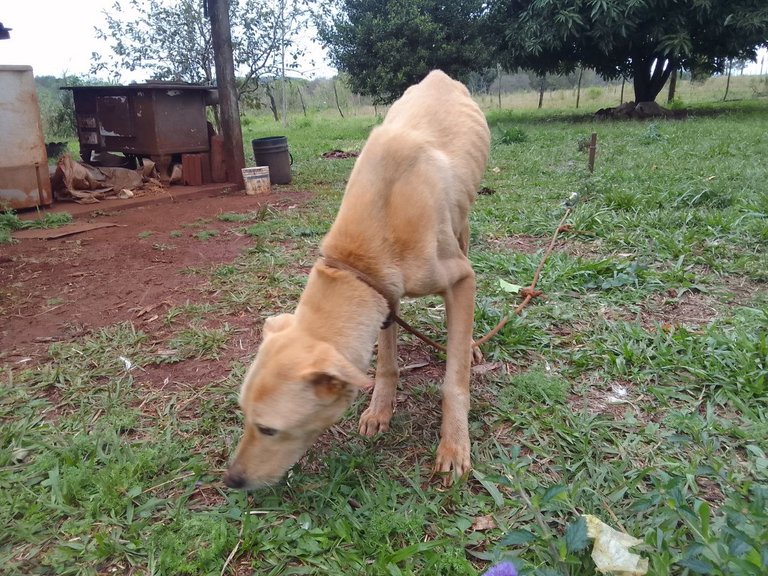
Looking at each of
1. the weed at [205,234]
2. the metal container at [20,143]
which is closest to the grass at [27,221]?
the metal container at [20,143]

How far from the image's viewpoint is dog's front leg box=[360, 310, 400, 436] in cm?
300

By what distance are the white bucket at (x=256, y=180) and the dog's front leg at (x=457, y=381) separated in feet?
23.6

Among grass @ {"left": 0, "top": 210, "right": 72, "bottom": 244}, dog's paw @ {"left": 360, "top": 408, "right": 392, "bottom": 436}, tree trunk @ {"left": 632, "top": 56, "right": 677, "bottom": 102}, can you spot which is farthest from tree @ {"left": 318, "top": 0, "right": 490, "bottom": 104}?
dog's paw @ {"left": 360, "top": 408, "right": 392, "bottom": 436}

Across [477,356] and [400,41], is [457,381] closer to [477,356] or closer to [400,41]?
[477,356]

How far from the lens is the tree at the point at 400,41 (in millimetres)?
20188

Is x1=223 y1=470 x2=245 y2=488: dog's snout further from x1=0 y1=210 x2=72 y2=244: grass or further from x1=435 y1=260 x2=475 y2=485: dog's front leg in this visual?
x1=0 y1=210 x2=72 y2=244: grass

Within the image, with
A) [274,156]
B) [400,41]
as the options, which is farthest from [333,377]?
[400,41]

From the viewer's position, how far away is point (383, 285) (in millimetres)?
2477

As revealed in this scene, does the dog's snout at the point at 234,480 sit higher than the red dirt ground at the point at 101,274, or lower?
lower

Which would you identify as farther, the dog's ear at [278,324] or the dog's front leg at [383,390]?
the dog's front leg at [383,390]

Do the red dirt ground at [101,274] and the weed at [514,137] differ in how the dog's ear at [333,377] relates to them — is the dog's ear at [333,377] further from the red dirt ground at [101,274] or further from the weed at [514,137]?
the weed at [514,137]

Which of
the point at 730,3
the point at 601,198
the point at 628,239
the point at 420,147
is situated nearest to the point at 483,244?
the point at 628,239

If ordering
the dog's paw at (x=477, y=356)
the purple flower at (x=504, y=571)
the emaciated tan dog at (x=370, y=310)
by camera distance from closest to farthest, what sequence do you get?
the purple flower at (x=504, y=571), the emaciated tan dog at (x=370, y=310), the dog's paw at (x=477, y=356)

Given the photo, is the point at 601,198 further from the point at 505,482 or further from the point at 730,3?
the point at 730,3
